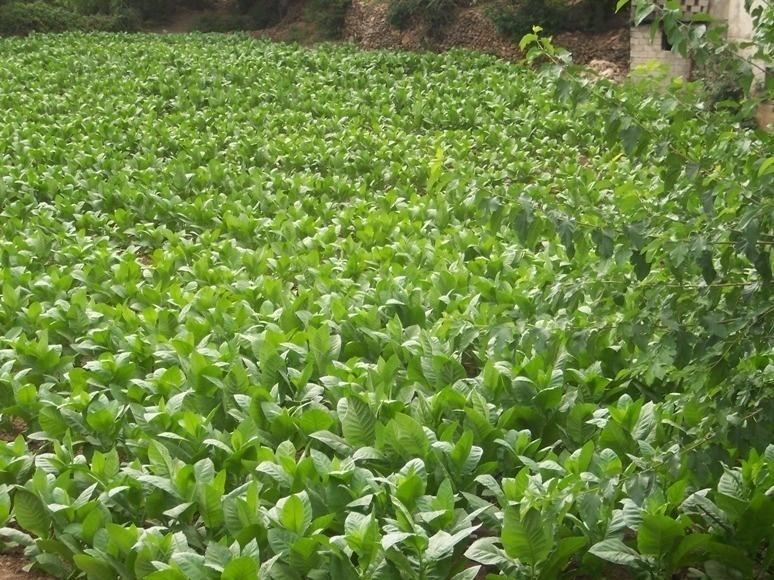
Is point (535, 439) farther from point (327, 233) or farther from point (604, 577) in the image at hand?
point (327, 233)

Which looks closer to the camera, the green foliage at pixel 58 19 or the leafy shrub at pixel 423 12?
the leafy shrub at pixel 423 12

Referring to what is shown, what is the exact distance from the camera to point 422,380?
498 cm

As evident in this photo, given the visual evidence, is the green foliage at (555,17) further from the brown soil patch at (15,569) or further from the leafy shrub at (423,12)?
the brown soil patch at (15,569)

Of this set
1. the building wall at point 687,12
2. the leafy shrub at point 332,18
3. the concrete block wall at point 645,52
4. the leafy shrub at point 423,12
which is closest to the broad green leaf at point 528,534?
the building wall at point 687,12

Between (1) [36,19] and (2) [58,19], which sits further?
(2) [58,19]

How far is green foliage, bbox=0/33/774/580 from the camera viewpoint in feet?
10.8

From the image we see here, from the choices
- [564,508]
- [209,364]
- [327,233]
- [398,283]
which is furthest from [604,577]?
[327,233]

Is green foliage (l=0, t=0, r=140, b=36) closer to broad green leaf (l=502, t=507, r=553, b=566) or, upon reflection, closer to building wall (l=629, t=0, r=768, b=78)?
building wall (l=629, t=0, r=768, b=78)

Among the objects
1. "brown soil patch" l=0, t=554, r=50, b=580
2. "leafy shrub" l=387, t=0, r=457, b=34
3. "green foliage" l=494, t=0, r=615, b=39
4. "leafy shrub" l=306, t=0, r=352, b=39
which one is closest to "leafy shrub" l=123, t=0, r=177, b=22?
"leafy shrub" l=306, t=0, r=352, b=39

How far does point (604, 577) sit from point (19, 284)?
16.4 feet

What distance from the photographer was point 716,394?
3.41 metres

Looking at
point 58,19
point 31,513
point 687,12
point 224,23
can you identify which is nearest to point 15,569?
point 31,513

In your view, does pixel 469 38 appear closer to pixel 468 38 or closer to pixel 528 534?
pixel 468 38

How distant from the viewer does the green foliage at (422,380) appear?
10.8 feet
